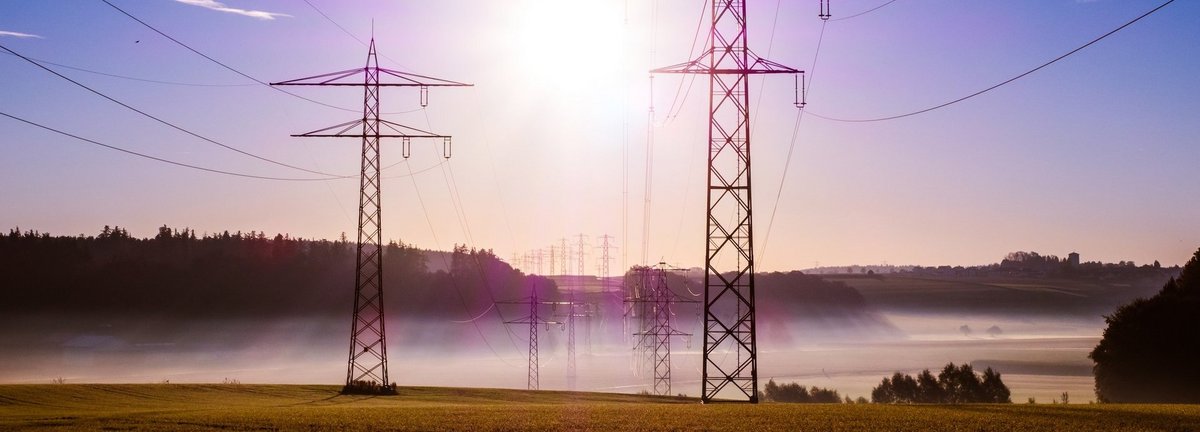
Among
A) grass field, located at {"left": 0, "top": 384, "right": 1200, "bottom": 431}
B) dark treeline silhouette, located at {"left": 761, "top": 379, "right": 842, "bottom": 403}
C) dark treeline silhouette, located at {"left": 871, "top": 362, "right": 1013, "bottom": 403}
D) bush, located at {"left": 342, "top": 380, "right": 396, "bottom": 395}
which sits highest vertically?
grass field, located at {"left": 0, "top": 384, "right": 1200, "bottom": 431}

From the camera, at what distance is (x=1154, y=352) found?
8394 cm

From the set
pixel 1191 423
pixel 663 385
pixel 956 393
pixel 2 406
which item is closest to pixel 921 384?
pixel 956 393

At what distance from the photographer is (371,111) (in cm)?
6812

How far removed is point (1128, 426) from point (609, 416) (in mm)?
17673

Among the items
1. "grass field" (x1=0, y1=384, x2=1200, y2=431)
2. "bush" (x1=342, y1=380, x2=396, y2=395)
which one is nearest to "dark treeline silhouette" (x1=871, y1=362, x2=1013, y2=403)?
"bush" (x1=342, y1=380, x2=396, y2=395)

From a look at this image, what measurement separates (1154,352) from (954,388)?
26778 mm

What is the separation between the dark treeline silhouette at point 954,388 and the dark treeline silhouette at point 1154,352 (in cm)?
1820

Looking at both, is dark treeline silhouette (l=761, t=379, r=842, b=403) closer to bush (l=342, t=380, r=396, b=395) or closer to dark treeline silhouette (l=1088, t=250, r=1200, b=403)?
dark treeline silhouette (l=1088, t=250, r=1200, b=403)

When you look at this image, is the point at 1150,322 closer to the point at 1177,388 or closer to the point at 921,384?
the point at 1177,388

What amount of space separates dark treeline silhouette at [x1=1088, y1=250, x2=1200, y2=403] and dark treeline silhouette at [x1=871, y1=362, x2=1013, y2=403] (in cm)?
1820

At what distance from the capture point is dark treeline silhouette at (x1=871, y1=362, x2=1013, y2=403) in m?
106

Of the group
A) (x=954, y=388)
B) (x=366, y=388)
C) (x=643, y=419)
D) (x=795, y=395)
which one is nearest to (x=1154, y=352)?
(x=954, y=388)

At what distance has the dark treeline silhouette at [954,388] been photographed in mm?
105875

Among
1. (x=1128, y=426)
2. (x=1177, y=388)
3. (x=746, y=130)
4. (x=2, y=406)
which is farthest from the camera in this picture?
(x=1177, y=388)
